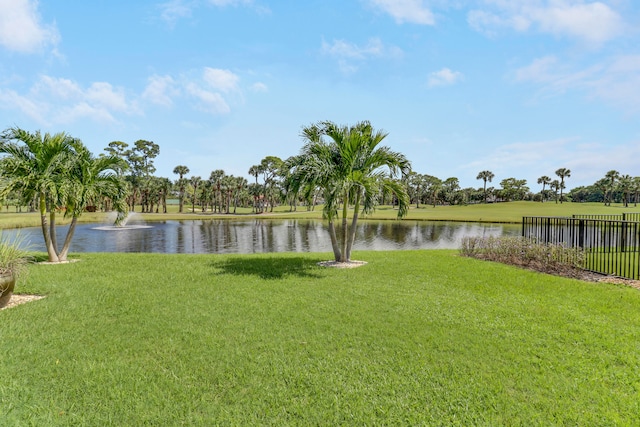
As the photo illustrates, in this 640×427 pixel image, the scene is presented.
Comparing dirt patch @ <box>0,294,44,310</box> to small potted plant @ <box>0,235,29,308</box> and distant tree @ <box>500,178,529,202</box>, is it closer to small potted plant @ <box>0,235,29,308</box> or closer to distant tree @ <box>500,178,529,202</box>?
small potted plant @ <box>0,235,29,308</box>

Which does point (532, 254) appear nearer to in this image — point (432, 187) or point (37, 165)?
point (37, 165)

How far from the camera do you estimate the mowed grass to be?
347cm

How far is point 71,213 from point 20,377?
11016 mm

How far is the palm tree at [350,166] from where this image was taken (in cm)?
1107

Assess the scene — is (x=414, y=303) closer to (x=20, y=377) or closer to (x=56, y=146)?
(x=20, y=377)

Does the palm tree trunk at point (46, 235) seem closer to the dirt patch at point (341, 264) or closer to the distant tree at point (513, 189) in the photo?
the dirt patch at point (341, 264)

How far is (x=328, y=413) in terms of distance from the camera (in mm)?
3412

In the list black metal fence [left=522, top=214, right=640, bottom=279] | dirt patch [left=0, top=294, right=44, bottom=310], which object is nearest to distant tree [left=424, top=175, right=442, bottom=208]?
black metal fence [left=522, top=214, right=640, bottom=279]

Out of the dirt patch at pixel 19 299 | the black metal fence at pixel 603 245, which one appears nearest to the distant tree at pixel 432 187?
the black metal fence at pixel 603 245

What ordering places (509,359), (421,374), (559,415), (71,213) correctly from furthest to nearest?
1. (71,213)
2. (509,359)
3. (421,374)
4. (559,415)

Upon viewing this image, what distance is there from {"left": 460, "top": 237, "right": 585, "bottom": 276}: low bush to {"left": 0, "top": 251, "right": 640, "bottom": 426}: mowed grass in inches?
83.3

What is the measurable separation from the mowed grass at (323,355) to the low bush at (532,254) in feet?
6.94

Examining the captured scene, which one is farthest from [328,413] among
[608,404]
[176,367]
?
[608,404]

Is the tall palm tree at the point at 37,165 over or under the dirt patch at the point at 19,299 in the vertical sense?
over
